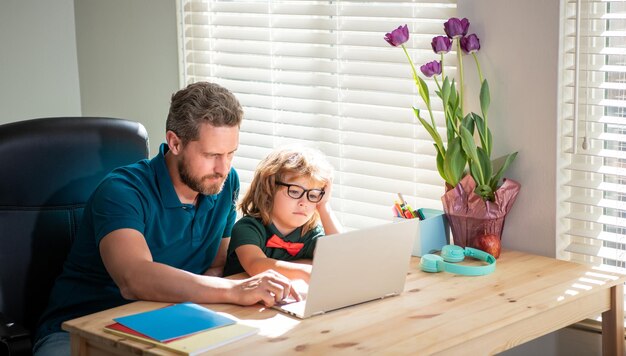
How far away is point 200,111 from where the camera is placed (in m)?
2.43

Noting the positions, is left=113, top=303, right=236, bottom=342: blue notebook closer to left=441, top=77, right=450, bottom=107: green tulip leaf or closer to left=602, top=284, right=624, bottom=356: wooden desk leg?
left=441, top=77, right=450, bottom=107: green tulip leaf

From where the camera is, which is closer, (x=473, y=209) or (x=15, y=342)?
(x=15, y=342)

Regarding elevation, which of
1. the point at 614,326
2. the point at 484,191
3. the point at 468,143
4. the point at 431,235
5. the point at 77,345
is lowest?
the point at 614,326

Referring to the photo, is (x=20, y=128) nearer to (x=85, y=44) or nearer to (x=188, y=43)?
(x=188, y=43)

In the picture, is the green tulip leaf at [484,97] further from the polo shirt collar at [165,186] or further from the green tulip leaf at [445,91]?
the polo shirt collar at [165,186]

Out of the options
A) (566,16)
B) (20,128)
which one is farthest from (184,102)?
(566,16)

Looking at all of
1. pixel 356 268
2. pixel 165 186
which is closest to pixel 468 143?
pixel 356 268

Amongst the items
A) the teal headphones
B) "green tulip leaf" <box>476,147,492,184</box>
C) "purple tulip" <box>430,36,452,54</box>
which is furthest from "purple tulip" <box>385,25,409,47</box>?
the teal headphones

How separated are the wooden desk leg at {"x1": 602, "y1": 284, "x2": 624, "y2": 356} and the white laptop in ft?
2.00

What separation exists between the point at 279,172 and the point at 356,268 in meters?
0.49

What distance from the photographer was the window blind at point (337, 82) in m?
2.95

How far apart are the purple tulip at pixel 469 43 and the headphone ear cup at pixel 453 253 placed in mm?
565

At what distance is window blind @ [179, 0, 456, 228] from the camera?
2.95 meters

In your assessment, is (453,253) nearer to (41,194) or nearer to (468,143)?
(468,143)
